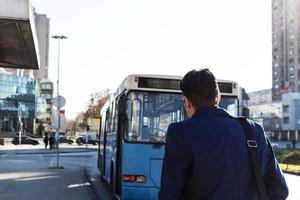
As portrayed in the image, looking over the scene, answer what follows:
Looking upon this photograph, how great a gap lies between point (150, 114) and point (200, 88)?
7.76m

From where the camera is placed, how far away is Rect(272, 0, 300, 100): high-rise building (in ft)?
485

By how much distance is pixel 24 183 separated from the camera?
17812 mm

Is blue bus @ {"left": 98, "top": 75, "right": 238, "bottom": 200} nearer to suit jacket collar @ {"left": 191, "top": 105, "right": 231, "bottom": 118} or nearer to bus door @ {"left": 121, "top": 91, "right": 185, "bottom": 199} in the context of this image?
bus door @ {"left": 121, "top": 91, "right": 185, "bottom": 199}

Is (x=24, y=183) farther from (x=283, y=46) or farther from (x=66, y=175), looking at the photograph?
(x=283, y=46)

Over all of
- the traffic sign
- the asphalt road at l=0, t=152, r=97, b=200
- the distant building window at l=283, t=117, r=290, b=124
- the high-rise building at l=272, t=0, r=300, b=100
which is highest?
the high-rise building at l=272, t=0, r=300, b=100

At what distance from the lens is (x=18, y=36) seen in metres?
13.2

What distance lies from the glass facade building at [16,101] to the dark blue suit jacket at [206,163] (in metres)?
126

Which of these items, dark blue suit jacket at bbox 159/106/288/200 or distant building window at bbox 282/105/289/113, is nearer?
dark blue suit jacket at bbox 159/106/288/200

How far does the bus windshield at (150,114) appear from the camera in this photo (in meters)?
10.8

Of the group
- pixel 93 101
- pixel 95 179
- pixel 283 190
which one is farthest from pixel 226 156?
pixel 93 101

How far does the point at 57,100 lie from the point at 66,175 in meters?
6.00

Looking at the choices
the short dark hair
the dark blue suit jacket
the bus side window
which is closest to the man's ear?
the short dark hair

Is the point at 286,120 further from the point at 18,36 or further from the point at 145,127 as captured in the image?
the point at 145,127

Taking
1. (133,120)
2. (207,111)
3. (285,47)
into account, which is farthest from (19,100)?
(207,111)
